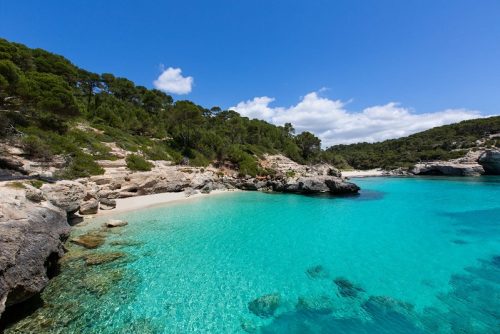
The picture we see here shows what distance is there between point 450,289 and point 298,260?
22.1 ft

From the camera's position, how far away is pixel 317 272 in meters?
12.5

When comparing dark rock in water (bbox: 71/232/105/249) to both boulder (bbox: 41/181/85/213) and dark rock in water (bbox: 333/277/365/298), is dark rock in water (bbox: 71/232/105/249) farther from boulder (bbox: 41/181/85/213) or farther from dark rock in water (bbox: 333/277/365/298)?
dark rock in water (bbox: 333/277/365/298)

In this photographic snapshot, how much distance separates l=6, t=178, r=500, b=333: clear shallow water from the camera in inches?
334

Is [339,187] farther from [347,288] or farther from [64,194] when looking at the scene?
[64,194]

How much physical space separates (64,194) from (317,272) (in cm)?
1848

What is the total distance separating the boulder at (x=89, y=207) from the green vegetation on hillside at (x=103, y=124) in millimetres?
7099

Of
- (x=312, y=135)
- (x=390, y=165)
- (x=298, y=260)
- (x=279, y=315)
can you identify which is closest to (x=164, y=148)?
(x=298, y=260)

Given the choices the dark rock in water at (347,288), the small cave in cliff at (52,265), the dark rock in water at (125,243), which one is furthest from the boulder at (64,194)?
the dark rock in water at (347,288)

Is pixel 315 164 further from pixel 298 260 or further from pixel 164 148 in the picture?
pixel 298 260

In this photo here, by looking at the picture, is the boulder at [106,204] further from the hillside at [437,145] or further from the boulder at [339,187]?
the hillside at [437,145]

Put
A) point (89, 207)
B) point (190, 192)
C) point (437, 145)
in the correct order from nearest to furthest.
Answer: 1. point (89, 207)
2. point (190, 192)
3. point (437, 145)

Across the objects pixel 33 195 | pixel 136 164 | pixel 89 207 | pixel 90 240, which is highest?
pixel 136 164

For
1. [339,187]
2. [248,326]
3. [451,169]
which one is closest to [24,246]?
[248,326]

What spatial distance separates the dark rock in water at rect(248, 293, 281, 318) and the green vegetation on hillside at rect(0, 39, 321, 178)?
86.1ft
